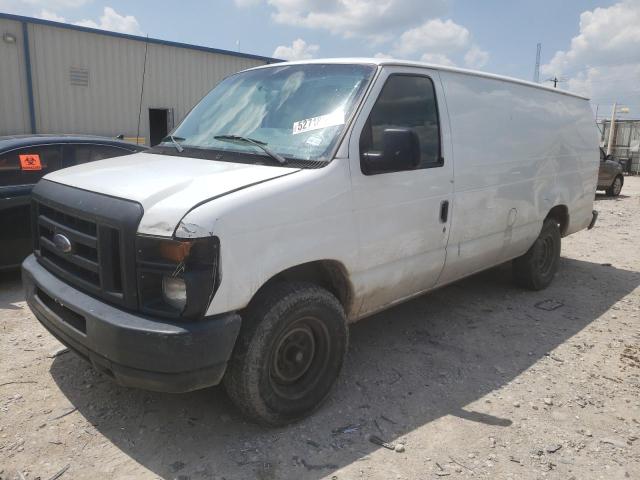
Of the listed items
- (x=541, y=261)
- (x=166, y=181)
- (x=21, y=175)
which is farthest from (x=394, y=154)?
(x=21, y=175)

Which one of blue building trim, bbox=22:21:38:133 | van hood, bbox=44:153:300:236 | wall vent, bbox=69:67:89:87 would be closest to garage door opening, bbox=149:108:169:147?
wall vent, bbox=69:67:89:87

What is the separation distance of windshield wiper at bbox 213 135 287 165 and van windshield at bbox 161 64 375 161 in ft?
0.04

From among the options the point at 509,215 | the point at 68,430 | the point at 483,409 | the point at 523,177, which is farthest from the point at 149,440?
the point at 523,177

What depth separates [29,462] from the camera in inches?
109

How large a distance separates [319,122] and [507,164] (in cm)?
219

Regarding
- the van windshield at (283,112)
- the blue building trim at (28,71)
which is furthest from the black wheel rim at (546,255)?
the blue building trim at (28,71)

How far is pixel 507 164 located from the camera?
4.71 meters

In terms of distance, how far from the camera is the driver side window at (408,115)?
11.0 feet

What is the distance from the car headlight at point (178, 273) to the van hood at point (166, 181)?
0.09 metres

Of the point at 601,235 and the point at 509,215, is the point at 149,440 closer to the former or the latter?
the point at 509,215

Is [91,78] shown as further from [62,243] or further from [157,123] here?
[62,243]

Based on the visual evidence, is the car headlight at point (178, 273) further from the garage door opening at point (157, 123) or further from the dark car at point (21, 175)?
the garage door opening at point (157, 123)

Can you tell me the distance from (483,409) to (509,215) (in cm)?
204

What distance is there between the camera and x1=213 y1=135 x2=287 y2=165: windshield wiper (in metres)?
3.12
